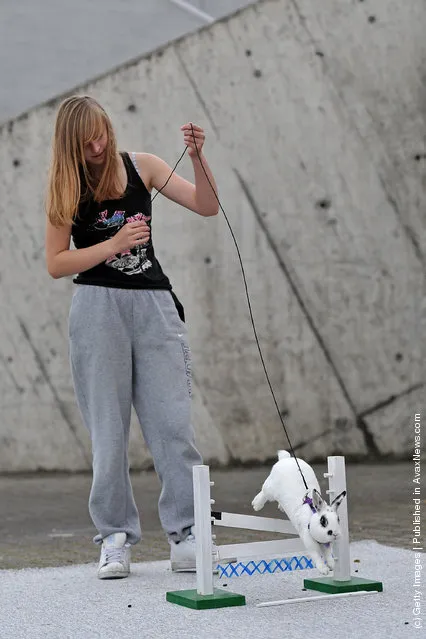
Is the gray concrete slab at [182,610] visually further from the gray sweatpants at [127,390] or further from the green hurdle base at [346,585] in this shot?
the gray sweatpants at [127,390]

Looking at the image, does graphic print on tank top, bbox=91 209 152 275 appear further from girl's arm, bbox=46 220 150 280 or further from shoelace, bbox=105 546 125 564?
shoelace, bbox=105 546 125 564

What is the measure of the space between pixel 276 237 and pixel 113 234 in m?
2.65

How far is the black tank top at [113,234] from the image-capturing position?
262 cm

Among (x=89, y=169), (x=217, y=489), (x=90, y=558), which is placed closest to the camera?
(x=89, y=169)

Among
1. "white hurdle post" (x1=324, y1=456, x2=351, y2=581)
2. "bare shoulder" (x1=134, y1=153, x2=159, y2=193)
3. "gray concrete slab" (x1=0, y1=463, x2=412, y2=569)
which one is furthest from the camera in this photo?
"gray concrete slab" (x1=0, y1=463, x2=412, y2=569)

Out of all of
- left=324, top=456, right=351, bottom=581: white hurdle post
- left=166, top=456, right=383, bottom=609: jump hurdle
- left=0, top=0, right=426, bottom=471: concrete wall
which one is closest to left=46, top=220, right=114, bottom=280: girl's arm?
left=166, top=456, right=383, bottom=609: jump hurdle

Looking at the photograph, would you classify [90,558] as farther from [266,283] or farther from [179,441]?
[266,283]

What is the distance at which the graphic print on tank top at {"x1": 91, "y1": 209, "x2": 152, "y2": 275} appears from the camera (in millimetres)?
2623

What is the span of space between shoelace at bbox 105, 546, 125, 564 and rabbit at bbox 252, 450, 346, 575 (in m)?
0.49

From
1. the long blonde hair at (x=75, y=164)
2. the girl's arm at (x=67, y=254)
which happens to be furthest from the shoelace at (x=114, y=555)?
the long blonde hair at (x=75, y=164)

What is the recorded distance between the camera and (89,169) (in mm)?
2668

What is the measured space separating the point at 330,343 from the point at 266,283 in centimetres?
43

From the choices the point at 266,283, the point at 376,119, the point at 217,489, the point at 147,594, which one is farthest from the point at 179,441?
the point at 376,119

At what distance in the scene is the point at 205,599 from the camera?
2.14 metres
